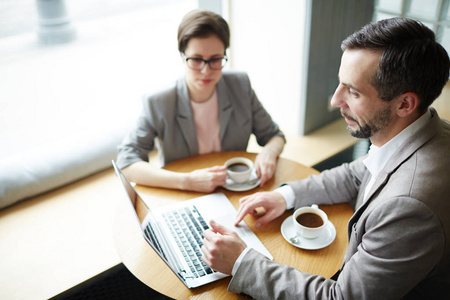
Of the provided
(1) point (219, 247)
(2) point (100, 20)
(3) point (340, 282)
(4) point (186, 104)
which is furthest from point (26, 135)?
(3) point (340, 282)

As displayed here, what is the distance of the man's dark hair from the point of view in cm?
103

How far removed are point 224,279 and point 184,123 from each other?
0.86 metres

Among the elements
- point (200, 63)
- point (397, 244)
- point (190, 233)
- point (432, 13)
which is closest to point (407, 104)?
point (397, 244)

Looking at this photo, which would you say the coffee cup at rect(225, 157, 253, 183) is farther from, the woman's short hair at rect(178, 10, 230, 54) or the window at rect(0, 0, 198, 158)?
the window at rect(0, 0, 198, 158)

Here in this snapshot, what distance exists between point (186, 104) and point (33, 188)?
104cm

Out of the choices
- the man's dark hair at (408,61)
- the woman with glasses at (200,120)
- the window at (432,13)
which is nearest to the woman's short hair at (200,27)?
the woman with glasses at (200,120)

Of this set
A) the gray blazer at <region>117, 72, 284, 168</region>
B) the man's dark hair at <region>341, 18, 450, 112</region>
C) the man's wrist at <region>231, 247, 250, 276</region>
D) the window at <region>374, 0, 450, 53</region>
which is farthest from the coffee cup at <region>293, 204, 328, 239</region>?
the window at <region>374, 0, 450, 53</region>

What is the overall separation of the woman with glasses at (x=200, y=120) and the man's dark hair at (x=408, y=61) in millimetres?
705

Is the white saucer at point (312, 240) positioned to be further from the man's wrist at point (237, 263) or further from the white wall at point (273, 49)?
the white wall at point (273, 49)

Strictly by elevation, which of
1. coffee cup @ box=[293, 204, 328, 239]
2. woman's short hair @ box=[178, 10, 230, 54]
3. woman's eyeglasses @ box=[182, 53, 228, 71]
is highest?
woman's short hair @ box=[178, 10, 230, 54]

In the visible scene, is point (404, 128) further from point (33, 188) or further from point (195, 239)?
point (33, 188)

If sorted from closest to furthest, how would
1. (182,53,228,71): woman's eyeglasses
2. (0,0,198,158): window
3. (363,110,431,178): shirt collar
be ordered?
(363,110,431,178): shirt collar < (182,53,228,71): woman's eyeglasses < (0,0,198,158): window

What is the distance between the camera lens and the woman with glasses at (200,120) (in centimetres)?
164

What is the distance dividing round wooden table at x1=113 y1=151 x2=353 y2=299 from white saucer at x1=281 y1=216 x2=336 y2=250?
0.05 ft
